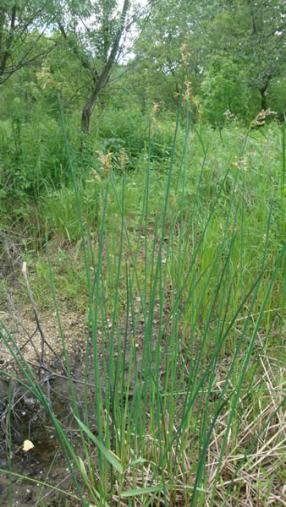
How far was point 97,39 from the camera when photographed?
3.87m

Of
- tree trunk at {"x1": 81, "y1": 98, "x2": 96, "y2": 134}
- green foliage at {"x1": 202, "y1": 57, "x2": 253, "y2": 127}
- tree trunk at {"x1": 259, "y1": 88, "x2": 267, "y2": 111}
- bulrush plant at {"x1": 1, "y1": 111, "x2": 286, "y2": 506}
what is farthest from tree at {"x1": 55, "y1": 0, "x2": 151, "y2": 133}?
tree trunk at {"x1": 259, "y1": 88, "x2": 267, "y2": 111}

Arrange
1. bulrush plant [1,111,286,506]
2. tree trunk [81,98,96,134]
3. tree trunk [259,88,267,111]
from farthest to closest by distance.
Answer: tree trunk [259,88,267,111]
tree trunk [81,98,96,134]
bulrush plant [1,111,286,506]

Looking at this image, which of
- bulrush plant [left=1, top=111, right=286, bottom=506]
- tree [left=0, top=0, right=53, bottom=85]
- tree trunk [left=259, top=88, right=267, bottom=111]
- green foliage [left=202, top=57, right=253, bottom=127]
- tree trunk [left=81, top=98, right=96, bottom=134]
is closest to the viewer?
bulrush plant [left=1, top=111, right=286, bottom=506]

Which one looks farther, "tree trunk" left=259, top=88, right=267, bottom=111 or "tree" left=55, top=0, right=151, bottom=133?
"tree trunk" left=259, top=88, right=267, bottom=111

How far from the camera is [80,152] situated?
3291 mm

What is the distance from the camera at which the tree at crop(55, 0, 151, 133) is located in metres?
3.56

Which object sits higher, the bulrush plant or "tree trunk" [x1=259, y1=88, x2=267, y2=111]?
"tree trunk" [x1=259, y1=88, x2=267, y2=111]

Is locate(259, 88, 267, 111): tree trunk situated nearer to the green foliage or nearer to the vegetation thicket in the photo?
the green foliage

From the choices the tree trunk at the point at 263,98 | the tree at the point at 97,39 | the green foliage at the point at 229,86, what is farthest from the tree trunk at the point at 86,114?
the tree trunk at the point at 263,98

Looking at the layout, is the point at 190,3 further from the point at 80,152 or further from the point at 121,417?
the point at 121,417

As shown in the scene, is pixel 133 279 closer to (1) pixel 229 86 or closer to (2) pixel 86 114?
(2) pixel 86 114

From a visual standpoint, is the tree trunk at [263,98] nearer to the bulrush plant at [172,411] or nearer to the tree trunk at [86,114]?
the tree trunk at [86,114]

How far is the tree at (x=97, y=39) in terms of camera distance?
3.56m

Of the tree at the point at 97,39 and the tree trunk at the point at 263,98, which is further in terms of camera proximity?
the tree trunk at the point at 263,98
